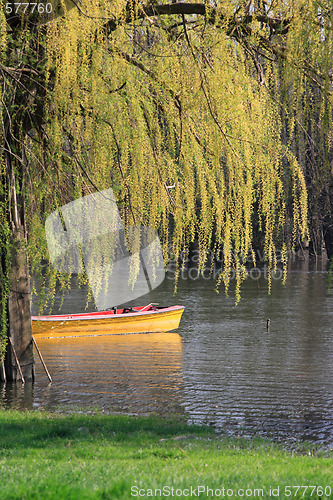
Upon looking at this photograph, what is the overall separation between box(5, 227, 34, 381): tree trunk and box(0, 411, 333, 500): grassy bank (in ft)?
4.66

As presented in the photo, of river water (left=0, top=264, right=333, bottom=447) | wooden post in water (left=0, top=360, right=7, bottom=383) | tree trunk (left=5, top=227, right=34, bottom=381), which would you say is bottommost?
river water (left=0, top=264, right=333, bottom=447)

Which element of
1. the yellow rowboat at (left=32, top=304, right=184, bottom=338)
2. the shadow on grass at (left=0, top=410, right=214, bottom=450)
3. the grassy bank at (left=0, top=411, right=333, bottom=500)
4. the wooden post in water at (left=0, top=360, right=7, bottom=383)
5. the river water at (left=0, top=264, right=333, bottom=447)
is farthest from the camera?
the yellow rowboat at (left=32, top=304, right=184, bottom=338)

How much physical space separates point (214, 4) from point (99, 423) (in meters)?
5.38

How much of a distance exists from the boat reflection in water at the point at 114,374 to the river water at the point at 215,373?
0.9 inches

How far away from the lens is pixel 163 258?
727cm

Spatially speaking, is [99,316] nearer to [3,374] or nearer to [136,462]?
[3,374]

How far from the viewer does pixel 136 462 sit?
515 centimetres

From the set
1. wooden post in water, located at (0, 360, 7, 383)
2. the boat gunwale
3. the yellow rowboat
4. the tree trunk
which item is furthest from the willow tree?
the yellow rowboat

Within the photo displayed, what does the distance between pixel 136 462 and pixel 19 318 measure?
4.97 m

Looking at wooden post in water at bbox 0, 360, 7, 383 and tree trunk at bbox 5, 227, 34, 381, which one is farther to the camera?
wooden post in water at bbox 0, 360, 7, 383

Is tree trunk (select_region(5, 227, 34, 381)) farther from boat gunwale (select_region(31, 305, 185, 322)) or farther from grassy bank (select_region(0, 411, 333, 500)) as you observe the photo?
boat gunwale (select_region(31, 305, 185, 322))

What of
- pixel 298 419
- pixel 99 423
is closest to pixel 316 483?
pixel 99 423

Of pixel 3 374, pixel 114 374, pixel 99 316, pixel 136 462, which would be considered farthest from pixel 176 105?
pixel 99 316

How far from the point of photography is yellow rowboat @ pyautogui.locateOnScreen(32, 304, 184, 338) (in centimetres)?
2002
